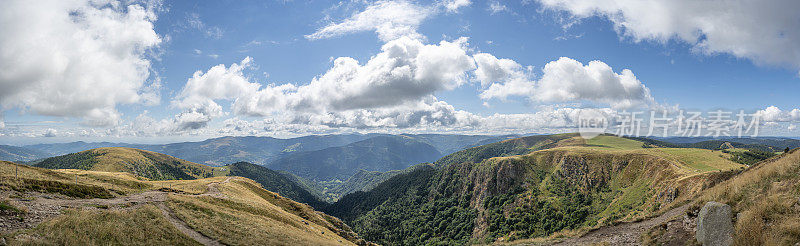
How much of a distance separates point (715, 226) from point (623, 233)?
10319mm

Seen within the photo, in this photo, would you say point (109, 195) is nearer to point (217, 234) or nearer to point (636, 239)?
point (217, 234)

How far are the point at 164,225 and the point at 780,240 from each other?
134 ft

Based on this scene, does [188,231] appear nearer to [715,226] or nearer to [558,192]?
[715,226]

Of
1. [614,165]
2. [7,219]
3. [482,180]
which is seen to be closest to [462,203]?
[482,180]

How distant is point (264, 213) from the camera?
4681cm

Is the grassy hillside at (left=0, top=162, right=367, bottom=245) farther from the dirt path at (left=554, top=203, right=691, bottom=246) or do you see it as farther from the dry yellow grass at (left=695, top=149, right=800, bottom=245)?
the dry yellow grass at (left=695, top=149, right=800, bottom=245)

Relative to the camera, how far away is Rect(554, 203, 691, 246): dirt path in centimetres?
2159

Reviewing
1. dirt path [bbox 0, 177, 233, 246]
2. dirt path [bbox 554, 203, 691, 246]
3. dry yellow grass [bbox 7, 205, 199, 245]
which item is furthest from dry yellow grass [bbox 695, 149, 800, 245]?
dry yellow grass [bbox 7, 205, 199, 245]

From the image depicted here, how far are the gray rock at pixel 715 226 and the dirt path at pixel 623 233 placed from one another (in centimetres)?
543

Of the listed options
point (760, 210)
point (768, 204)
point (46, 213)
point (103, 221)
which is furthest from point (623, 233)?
point (46, 213)

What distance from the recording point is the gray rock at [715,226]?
14.1m

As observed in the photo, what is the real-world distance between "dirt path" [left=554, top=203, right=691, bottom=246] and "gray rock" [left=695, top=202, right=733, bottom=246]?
5432 millimetres

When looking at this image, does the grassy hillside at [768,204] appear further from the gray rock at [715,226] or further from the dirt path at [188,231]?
the dirt path at [188,231]

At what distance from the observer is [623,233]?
23.7 metres
